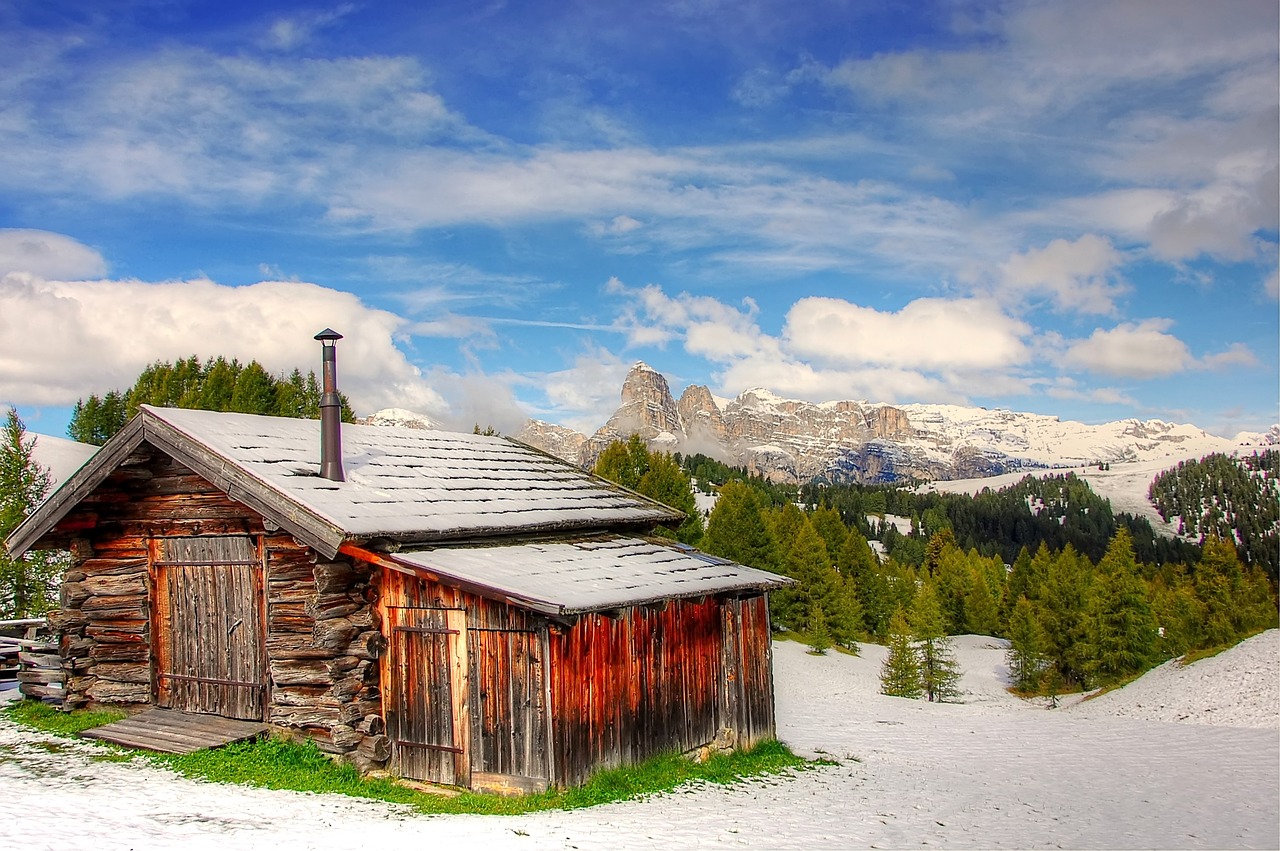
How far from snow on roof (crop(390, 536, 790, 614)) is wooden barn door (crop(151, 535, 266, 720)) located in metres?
3.71

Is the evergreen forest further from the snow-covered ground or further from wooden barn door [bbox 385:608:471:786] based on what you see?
wooden barn door [bbox 385:608:471:786]

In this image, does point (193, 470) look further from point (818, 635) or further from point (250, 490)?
point (818, 635)

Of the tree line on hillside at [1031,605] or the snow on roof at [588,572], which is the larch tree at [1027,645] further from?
the snow on roof at [588,572]

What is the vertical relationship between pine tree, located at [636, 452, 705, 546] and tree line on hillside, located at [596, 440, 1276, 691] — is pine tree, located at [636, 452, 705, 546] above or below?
above

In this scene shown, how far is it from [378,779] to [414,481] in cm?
548

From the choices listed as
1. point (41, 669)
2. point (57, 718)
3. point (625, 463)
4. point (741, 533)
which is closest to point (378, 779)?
point (57, 718)

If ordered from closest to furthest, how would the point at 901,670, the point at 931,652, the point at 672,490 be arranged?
the point at 901,670 → the point at 931,652 → the point at 672,490

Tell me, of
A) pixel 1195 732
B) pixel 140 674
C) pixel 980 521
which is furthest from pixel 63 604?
pixel 980 521

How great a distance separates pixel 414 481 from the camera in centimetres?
1736

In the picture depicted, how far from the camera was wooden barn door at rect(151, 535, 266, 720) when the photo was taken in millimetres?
15867

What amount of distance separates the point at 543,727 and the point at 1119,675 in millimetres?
52085

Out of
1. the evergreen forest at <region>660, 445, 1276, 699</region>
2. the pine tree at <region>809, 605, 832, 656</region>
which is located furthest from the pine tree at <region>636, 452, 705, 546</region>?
the pine tree at <region>809, 605, 832, 656</region>

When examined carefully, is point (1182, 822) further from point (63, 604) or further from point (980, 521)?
point (980, 521)

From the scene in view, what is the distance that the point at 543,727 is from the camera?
13211 mm
